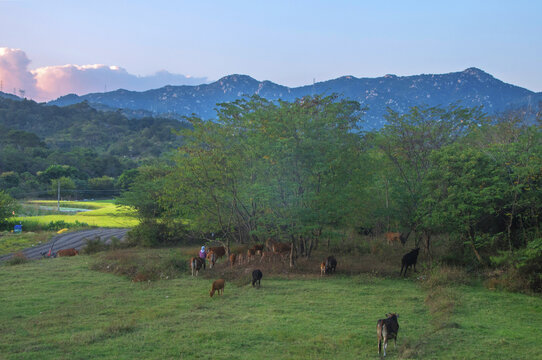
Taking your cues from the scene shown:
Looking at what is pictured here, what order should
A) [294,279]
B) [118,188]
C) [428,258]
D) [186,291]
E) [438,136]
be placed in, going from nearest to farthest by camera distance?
[186,291] → [294,279] → [428,258] → [438,136] → [118,188]

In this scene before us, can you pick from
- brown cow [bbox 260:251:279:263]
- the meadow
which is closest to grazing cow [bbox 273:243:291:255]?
brown cow [bbox 260:251:279:263]

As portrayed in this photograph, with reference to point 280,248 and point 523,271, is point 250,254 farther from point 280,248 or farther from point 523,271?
point 523,271

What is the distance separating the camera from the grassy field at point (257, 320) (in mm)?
9820

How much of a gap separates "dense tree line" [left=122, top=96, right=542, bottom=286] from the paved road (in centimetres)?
1961

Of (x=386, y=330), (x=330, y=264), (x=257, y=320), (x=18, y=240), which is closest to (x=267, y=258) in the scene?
(x=330, y=264)

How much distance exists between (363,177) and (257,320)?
11.6m

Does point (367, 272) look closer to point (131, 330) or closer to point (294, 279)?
point (294, 279)

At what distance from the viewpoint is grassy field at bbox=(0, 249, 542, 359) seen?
32.2ft

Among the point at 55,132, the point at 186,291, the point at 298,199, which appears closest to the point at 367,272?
the point at 298,199

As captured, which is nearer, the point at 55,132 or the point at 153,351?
the point at 153,351

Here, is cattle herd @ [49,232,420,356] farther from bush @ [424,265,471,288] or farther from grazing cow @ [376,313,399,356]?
grazing cow @ [376,313,399,356]

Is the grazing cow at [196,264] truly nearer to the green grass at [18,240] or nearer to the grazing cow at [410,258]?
the grazing cow at [410,258]

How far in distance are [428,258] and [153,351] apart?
1674cm

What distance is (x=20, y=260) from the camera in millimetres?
28172
